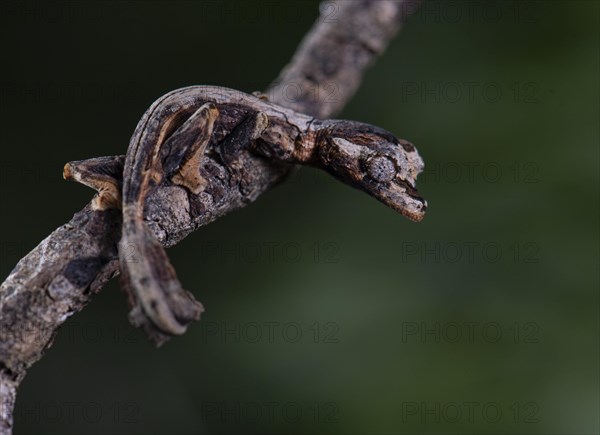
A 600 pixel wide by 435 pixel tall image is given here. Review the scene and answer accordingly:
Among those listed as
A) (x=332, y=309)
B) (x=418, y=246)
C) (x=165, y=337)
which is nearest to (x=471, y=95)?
(x=418, y=246)

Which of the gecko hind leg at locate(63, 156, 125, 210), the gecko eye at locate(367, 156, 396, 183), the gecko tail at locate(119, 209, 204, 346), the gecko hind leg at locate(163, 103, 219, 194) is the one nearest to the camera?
the gecko tail at locate(119, 209, 204, 346)

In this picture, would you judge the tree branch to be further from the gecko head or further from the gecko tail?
the gecko head

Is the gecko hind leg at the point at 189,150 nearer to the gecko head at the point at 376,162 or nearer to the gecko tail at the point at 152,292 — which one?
the gecko tail at the point at 152,292

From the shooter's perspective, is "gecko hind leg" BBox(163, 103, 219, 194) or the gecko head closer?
"gecko hind leg" BBox(163, 103, 219, 194)

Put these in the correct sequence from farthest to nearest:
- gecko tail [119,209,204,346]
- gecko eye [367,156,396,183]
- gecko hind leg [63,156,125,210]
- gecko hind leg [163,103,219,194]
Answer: gecko eye [367,156,396,183]
gecko hind leg [163,103,219,194]
gecko hind leg [63,156,125,210]
gecko tail [119,209,204,346]

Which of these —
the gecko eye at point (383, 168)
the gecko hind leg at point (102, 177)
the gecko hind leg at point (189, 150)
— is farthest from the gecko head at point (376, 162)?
the gecko hind leg at point (102, 177)

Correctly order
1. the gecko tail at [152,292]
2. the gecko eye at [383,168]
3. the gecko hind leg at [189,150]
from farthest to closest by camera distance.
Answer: the gecko eye at [383,168] → the gecko hind leg at [189,150] → the gecko tail at [152,292]

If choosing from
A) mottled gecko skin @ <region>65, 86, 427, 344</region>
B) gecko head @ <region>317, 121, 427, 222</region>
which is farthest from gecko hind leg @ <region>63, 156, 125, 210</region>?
gecko head @ <region>317, 121, 427, 222</region>
